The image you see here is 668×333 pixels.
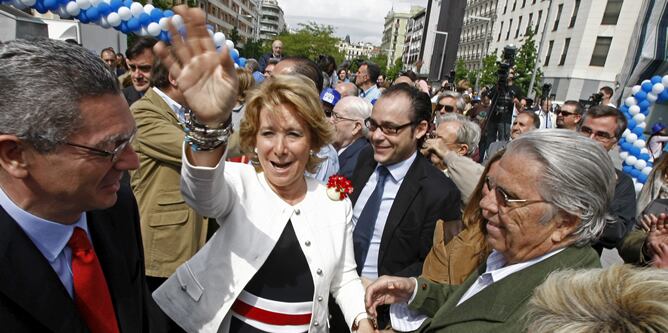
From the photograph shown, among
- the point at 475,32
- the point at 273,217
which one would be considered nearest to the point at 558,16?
the point at 475,32

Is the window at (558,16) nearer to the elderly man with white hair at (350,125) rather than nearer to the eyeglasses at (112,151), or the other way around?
the elderly man with white hair at (350,125)

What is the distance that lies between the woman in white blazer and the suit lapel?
1.94ft

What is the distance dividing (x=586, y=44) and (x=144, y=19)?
107 feet

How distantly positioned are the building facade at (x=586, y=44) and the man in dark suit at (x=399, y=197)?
1126 inches

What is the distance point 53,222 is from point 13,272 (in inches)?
7.1

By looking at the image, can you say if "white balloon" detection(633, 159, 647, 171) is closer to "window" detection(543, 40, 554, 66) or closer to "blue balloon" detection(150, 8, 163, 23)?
"blue balloon" detection(150, 8, 163, 23)

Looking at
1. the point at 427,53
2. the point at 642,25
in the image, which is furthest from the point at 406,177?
the point at 427,53

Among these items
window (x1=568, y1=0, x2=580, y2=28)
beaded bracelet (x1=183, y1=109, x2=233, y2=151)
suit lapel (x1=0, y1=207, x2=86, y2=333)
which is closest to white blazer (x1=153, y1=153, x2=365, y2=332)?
beaded bracelet (x1=183, y1=109, x2=233, y2=151)

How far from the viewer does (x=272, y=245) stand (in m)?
1.76

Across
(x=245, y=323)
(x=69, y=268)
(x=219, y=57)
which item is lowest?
(x=245, y=323)

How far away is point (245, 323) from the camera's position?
181cm

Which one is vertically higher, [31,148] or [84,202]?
[31,148]

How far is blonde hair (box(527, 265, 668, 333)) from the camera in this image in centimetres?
95

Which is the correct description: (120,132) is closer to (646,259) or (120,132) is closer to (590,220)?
(590,220)
